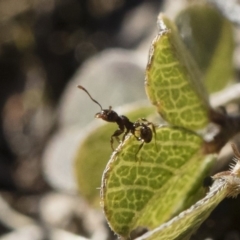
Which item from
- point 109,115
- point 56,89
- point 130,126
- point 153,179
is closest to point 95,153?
point 109,115

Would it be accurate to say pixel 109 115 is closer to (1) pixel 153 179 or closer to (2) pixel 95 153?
(2) pixel 95 153

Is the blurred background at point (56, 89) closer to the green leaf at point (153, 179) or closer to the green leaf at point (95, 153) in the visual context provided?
the green leaf at point (95, 153)

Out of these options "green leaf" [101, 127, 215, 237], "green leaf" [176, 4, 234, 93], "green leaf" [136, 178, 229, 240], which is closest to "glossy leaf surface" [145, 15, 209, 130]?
"green leaf" [101, 127, 215, 237]

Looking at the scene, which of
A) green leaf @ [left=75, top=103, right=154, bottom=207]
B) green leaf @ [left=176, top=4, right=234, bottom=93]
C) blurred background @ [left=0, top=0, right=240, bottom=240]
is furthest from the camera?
blurred background @ [left=0, top=0, right=240, bottom=240]

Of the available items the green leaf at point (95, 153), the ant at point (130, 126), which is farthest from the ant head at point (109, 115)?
the green leaf at point (95, 153)

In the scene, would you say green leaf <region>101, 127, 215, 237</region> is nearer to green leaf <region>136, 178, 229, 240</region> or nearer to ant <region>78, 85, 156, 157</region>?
ant <region>78, 85, 156, 157</region>

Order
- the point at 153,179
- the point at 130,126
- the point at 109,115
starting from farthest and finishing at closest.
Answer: the point at 109,115 → the point at 130,126 → the point at 153,179
